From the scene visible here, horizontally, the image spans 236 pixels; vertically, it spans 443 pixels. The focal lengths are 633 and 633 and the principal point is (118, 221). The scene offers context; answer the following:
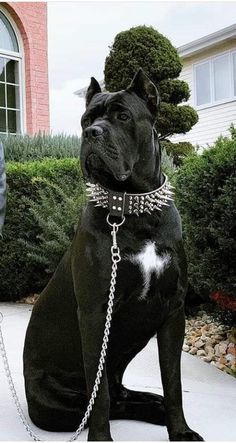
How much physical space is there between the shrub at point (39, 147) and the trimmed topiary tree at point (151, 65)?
6.07 ft

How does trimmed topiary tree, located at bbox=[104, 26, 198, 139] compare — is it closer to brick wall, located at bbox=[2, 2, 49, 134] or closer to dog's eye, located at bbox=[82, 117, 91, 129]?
brick wall, located at bbox=[2, 2, 49, 134]

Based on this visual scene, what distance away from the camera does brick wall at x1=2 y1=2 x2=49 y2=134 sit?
13641 mm

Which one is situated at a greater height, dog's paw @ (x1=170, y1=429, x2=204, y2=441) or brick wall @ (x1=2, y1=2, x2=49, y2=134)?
brick wall @ (x1=2, y1=2, x2=49, y2=134)

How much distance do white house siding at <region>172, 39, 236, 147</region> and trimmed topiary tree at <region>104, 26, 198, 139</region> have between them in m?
5.42

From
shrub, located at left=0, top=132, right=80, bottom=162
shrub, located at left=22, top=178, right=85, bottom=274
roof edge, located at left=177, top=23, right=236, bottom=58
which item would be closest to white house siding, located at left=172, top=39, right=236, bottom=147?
roof edge, located at left=177, top=23, right=236, bottom=58

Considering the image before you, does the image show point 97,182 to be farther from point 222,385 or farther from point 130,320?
point 222,385

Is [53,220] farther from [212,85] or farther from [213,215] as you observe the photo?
[212,85]

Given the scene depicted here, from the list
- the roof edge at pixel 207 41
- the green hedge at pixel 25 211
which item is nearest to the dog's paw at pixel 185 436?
Answer: the green hedge at pixel 25 211

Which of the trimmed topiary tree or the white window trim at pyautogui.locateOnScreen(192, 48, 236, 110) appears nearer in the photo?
the trimmed topiary tree

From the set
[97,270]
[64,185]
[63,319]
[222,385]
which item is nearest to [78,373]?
[63,319]

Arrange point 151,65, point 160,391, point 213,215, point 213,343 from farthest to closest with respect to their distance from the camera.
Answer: point 151,65, point 213,343, point 213,215, point 160,391

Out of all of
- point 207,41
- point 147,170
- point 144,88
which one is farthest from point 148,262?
point 207,41

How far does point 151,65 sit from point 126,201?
9.30 m

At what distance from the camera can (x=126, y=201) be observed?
276 centimetres
